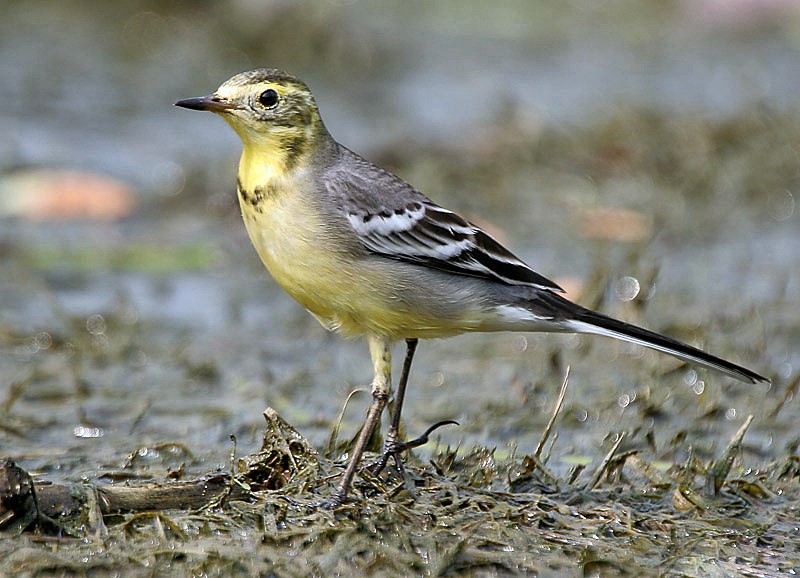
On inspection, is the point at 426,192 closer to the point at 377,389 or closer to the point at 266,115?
the point at 266,115

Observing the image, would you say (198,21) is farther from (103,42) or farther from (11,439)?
(11,439)

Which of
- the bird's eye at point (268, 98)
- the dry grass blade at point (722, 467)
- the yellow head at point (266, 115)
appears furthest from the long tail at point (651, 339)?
the bird's eye at point (268, 98)

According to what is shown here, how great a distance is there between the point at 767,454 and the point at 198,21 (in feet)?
29.4

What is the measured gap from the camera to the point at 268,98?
5359 millimetres

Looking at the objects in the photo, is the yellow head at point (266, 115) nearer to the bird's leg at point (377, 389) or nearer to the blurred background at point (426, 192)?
the bird's leg at point (377, 389)

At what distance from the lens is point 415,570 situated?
4465 millimetres

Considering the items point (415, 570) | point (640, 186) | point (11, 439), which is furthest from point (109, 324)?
point (640, 186)

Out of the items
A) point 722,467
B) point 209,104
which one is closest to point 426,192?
point 209,104

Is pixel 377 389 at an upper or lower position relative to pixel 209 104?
lower

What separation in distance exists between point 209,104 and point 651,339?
201 cm

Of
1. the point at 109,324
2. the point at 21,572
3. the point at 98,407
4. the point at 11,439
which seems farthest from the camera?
the point at 109,324

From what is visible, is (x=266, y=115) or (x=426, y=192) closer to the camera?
(x=266, y=115)

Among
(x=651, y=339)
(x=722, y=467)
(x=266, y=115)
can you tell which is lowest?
(x=722, y=467)

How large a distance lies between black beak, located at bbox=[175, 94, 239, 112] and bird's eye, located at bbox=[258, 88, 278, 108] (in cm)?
11
